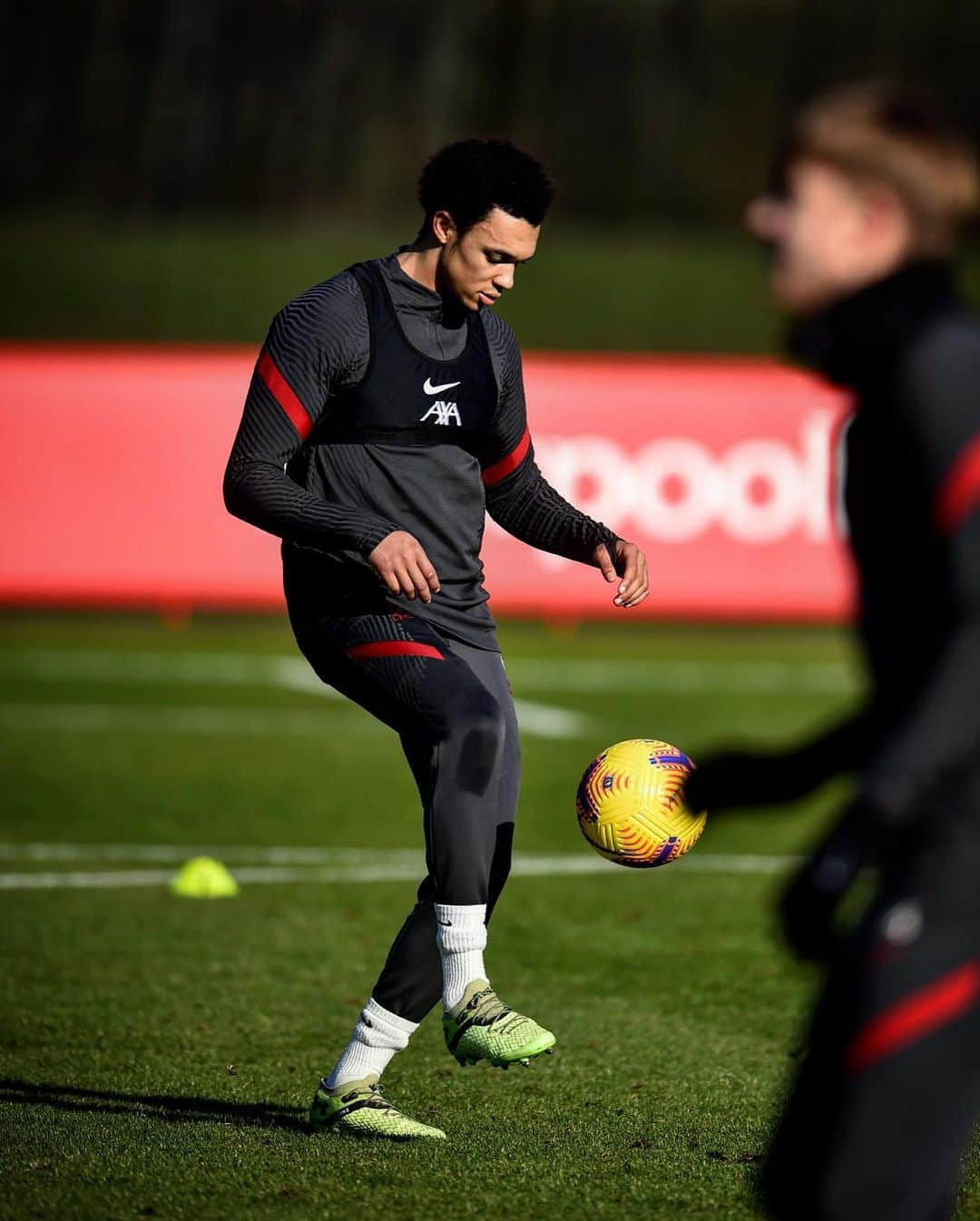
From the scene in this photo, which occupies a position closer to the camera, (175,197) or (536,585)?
(536,585)

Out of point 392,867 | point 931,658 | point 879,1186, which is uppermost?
point 931,658

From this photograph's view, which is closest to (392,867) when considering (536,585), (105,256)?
(536,585)

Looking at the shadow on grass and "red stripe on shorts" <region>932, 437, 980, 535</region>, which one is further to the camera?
the shadow on grass

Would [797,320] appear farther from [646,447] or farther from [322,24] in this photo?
[322,24]

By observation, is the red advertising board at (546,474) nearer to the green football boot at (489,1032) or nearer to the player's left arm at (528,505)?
the player's left arm at (528,505)

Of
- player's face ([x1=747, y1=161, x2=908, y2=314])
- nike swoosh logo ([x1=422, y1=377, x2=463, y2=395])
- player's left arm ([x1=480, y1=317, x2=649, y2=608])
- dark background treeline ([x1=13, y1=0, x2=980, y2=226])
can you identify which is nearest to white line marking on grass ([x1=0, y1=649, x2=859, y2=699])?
player's left arm ([x1=480, y1=317, x2=649, y2=608])

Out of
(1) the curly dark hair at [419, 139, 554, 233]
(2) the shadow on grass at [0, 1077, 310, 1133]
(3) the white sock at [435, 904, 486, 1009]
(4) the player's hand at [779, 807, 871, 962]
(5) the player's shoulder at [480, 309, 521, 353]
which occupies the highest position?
(1) the curly dark hair at [419, 139, 554, 233]

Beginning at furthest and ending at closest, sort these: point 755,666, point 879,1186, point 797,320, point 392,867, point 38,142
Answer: point 38,142 → point 755,666 → point 392,867 → point 797,320 → point 879,1186

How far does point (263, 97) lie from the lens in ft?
94.6

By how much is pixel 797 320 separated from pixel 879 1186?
134cm

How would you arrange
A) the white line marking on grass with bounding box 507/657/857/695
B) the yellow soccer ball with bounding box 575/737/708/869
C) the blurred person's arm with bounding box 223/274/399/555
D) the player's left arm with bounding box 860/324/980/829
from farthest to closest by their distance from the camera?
the white line marking on grass with bounding box 507/657/857/695 < the blurred person's arm with bounding box 223/274/399/555 < the yellow soccer ball with bounding box 575/737/708/869 < the player's left arm with bounding box 860/324/980/829

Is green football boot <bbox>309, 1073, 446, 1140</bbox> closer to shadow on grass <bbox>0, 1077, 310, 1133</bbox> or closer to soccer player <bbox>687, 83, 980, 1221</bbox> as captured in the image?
shadow on grass <bbox>0, 1077, 310, 1133</bbox>

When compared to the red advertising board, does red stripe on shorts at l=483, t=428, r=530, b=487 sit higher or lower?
higher

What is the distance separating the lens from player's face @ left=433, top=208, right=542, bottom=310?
16.9ft
